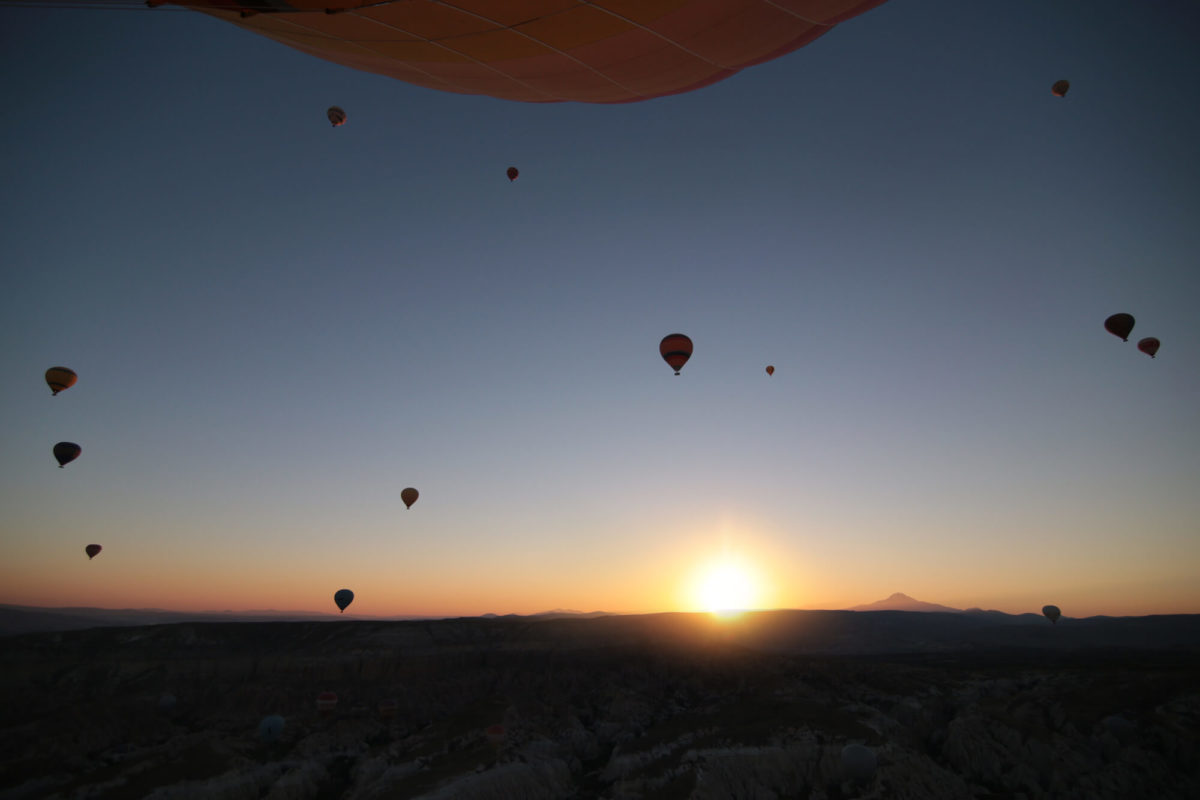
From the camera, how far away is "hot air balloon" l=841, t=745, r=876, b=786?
25859mm

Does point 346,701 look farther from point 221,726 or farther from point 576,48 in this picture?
point 576,48

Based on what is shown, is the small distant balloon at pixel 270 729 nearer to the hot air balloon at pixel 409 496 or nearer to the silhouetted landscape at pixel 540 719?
the silhouetted landscape at pixel 540 719

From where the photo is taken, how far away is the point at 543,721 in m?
36.5

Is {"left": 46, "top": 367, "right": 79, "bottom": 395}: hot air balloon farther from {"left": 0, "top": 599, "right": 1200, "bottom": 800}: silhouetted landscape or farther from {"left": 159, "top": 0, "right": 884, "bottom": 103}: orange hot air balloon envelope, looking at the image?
{"left": 159, "top": 0, "right": 884, "bottom": 103}: orange hot air balloon envelope

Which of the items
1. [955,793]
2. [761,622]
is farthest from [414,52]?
[761,622]

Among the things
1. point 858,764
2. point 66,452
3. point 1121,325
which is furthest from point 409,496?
Answer: point 1121,325

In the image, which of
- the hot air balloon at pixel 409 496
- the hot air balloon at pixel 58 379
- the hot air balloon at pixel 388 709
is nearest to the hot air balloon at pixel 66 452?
the hot air balloon at pixel 58 379

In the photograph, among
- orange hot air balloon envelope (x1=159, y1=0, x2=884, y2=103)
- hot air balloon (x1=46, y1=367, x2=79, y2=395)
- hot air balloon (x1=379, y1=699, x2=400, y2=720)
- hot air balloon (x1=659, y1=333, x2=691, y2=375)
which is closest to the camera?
orange hot air balloon envelope (x1=159, y1=0, x2=884, y2=103)

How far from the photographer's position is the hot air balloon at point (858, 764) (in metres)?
25.9

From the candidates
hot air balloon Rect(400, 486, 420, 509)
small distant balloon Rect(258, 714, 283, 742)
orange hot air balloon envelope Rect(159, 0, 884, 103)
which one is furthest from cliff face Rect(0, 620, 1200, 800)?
orange hot air balloon envelope Rect(159, 0, 884, 103)

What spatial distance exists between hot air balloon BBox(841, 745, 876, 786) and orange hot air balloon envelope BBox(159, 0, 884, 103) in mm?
27577

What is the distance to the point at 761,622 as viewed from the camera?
103 m

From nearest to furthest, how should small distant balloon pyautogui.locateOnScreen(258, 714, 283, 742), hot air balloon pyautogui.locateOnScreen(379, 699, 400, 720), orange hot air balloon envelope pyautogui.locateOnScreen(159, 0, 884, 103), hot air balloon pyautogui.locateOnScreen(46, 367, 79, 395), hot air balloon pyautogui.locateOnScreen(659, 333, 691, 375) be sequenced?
orange hot air balloon envelope pyautogui.locateOnScreen(159, 0, 884, 103) → hot air balloon pyautogui.locateOnScreen(659, 333, 691, 375) → hot air balloon pyautogui.locateOnScreen(46, 367, 79, 395) → small distant balloon pyautogui.locateOnScreen(258, 714, 283, 742) → hot air balloon pyautogui.locateOnScreen(379, 699, 400, 720)

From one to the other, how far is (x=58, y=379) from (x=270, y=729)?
72.4 feet
